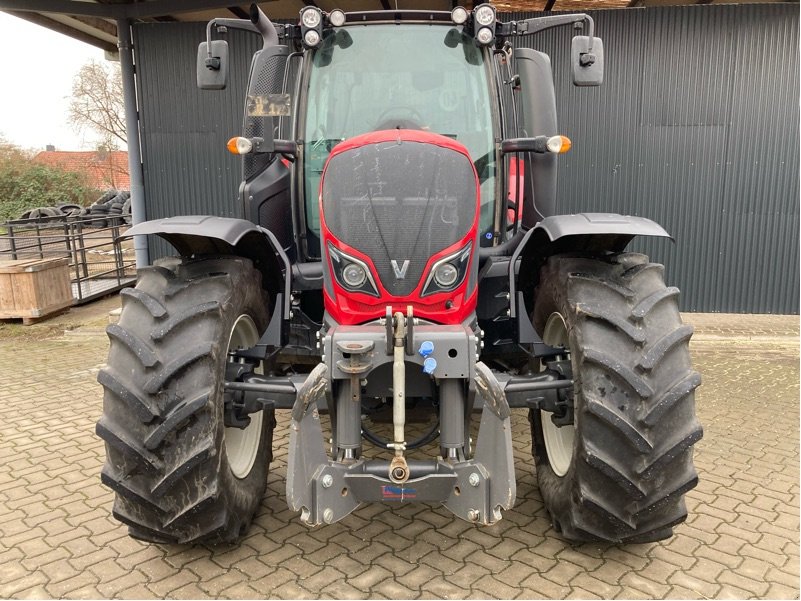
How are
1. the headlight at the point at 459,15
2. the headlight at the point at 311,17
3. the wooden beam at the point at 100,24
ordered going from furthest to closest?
the wooden beam at the point at 100,24 < the headlight at the point at 311,17 < the headlight at the point at 459,15

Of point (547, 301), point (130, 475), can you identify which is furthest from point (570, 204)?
point (130, 475)

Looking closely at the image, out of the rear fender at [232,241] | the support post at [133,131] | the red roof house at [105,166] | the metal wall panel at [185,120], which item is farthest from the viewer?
the red roof house at [105,166]

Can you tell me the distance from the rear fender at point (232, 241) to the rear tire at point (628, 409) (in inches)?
56.9

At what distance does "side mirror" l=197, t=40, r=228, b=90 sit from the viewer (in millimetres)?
3434

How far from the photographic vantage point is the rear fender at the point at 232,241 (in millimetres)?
2838

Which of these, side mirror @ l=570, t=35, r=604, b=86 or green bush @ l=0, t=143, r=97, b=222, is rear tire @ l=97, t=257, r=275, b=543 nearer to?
side mirror @ l=570, t=35, r=604, b=86

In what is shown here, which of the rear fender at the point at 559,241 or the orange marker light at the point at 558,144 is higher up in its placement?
the orange marker light at the point at 558,144

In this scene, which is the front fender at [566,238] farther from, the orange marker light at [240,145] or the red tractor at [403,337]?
the orange marker light at [240,145]

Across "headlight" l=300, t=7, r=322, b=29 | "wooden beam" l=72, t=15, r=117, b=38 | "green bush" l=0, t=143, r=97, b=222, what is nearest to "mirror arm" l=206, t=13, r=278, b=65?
"headlight" l=300, t=7, r=322, b=29

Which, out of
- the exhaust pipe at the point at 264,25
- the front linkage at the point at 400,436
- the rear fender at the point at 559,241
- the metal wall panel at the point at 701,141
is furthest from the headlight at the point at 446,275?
the metal wall panel at the point at 701,141

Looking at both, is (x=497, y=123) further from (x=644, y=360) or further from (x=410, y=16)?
(x=644, y=360)

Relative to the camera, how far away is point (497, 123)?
3541 mm

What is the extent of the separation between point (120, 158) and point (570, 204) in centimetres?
3289

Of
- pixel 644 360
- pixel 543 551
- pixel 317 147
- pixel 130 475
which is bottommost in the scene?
pixel 543 551
